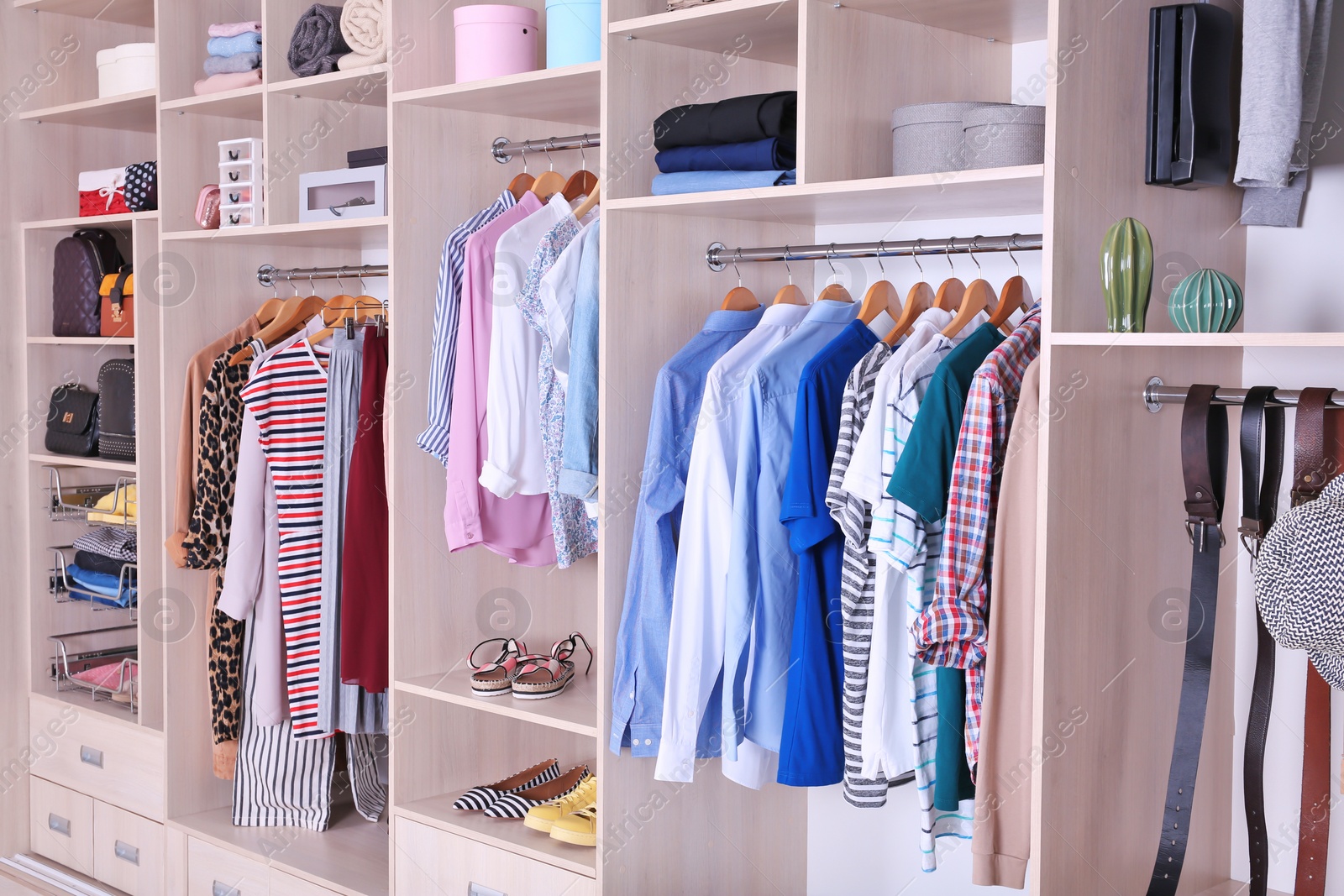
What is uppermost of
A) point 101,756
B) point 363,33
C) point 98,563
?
point 363,33

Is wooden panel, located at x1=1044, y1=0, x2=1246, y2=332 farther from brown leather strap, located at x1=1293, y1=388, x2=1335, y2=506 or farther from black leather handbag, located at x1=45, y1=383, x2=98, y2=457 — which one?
black leather handbag, located at x1=45, y1=383, x2=98, y2=457

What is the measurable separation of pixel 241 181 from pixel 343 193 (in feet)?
1.09

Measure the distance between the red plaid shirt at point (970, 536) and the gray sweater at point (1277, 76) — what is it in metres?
0.46

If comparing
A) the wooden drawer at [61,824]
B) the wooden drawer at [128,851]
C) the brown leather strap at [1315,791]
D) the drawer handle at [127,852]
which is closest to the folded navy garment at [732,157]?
the brown leather strap at [1315,791]

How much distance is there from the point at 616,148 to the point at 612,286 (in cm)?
26

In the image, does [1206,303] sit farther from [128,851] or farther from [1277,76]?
[128,851]

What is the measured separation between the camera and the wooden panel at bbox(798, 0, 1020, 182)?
217 centimetres

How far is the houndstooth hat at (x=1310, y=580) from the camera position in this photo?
169cm

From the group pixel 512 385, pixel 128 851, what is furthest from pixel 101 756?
pixel 512 385

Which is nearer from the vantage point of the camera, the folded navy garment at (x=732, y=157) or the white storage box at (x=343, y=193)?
the folded navy garment at (x=732, y=157)

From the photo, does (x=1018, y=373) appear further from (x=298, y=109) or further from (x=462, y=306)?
(x=298, y=109)

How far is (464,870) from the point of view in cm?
272

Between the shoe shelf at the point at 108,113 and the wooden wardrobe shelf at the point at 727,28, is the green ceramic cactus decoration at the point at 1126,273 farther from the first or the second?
the shoe shelf at the point at 108,113

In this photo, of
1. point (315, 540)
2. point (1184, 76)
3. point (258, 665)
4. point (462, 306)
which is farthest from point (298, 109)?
point (1184, 76)
